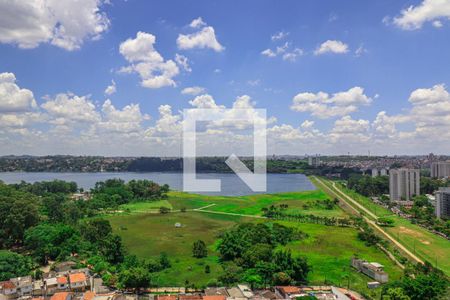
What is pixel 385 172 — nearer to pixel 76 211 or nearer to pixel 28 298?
pixel 76 211

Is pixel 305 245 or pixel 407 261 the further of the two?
pixel 305 245

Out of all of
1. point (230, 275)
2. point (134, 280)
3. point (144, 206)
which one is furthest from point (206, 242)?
point (144, 206)

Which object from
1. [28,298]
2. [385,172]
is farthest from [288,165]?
[28,298]

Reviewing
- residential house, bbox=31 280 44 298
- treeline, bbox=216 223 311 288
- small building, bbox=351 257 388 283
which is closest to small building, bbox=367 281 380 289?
small building, bbox=351 257 388 283

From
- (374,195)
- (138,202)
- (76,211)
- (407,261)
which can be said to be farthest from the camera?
(374,195)

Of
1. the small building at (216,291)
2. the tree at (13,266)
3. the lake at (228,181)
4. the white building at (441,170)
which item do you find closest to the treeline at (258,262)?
the small building at (216,291)

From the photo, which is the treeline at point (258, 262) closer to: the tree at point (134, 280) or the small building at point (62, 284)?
the tree at point (134, 280)

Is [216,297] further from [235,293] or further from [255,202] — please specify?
[255,202]
